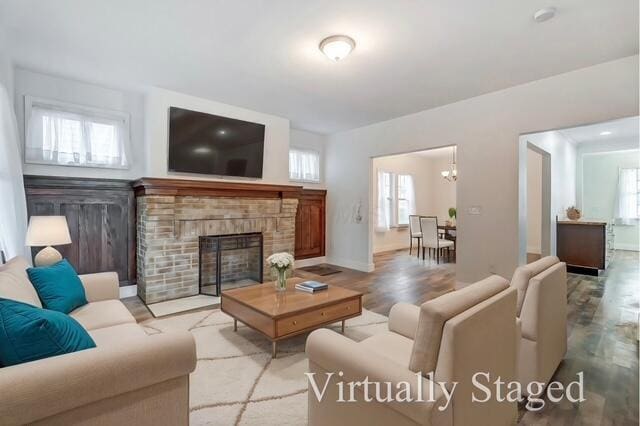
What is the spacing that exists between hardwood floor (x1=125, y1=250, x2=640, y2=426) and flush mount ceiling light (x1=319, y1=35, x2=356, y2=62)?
2780mm

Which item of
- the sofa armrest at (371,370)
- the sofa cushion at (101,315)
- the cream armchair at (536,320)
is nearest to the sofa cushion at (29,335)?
the sofa cushion at (101,315)

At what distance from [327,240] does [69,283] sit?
4.79m

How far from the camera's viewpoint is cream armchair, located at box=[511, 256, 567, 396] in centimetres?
185

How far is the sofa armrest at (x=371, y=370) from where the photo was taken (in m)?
1.06

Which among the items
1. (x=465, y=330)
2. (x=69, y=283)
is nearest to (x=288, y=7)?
(x=465, y=330)

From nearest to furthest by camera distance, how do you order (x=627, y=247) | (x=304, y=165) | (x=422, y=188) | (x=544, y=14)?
(x=544, y=14) < (x=304, y=165) < (x=627, y=247) < (x=422, y=188)

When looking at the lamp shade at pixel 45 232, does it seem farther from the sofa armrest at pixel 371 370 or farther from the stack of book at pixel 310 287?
the sofa armrest at pixel 371 370

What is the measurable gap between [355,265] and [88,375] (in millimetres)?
5150

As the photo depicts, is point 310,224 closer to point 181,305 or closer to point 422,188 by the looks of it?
point 181,305

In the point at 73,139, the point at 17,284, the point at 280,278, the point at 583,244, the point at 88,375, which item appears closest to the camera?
the point at 88,375

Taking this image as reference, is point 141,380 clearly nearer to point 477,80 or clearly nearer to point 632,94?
point 477,80

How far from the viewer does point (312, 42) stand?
9.27 ft

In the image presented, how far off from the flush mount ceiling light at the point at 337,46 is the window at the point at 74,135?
2932 millimetres

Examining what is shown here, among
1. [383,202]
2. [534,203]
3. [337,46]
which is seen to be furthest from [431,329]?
[534,203]
